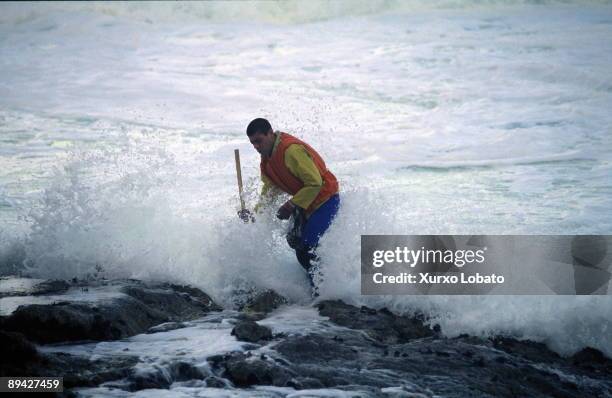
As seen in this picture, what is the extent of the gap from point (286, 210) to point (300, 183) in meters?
0.30

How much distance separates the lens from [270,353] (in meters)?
5.82

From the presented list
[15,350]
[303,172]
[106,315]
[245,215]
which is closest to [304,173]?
[303,172]

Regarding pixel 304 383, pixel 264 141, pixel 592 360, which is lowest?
pixel 592 360

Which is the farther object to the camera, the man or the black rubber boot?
the black rubber boot

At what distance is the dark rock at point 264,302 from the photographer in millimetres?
7289

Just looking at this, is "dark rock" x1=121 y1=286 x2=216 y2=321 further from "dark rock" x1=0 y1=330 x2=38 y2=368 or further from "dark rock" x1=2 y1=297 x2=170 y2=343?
"dark rock" x1=0 y1=330 x2=38 y2=368

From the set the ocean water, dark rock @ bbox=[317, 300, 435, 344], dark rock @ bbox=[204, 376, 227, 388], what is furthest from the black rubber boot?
dark rock @ bbox=[204, 376, 227, 388]

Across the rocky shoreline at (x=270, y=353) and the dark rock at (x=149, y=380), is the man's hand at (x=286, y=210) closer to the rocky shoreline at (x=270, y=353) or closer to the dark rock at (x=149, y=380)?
the rocky shoreline at (x=270, y=353)

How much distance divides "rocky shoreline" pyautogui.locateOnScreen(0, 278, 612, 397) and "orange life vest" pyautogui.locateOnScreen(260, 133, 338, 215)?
101 cm

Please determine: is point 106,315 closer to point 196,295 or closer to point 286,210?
point 196,295

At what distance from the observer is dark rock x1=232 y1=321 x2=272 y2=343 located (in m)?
6.11

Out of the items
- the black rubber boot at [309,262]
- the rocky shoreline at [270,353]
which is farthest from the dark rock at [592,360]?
the black rubber boot at [309,262]

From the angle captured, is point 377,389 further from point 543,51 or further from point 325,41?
point 325,41

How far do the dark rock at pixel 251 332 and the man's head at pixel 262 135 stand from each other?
71.2 inches
